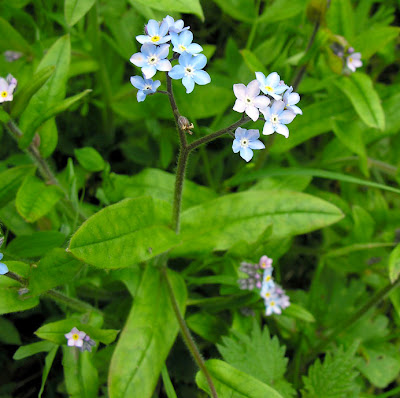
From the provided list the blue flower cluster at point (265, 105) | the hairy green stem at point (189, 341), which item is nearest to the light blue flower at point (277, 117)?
the blue flower cluster at point (265, 105)

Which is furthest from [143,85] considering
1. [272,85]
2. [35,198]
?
[35,198]

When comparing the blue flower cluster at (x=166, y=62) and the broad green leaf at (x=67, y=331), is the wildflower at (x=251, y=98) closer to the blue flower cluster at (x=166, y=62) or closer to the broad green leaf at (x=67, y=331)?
the blue flower cluster at (x=166, y=62)

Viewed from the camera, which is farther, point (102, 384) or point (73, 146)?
point (73, 146)

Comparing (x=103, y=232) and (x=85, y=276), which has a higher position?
(x=103, y=232)

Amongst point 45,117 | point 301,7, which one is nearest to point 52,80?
point 45,117

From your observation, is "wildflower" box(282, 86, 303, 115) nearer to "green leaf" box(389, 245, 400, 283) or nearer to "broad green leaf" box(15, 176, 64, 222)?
"green leaf" box(389, 245, 400, 283)

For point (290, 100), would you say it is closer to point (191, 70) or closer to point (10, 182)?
point (191, 70)

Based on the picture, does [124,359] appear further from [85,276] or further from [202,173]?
[202,173]

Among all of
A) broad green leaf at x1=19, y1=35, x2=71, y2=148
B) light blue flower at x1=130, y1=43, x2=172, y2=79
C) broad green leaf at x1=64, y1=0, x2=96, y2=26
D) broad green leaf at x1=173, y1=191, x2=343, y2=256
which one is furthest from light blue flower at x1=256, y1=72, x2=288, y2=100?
broad green leaf at x1=19, y1=35, x2=71, y2=148

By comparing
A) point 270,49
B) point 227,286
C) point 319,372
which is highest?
point 270,49
